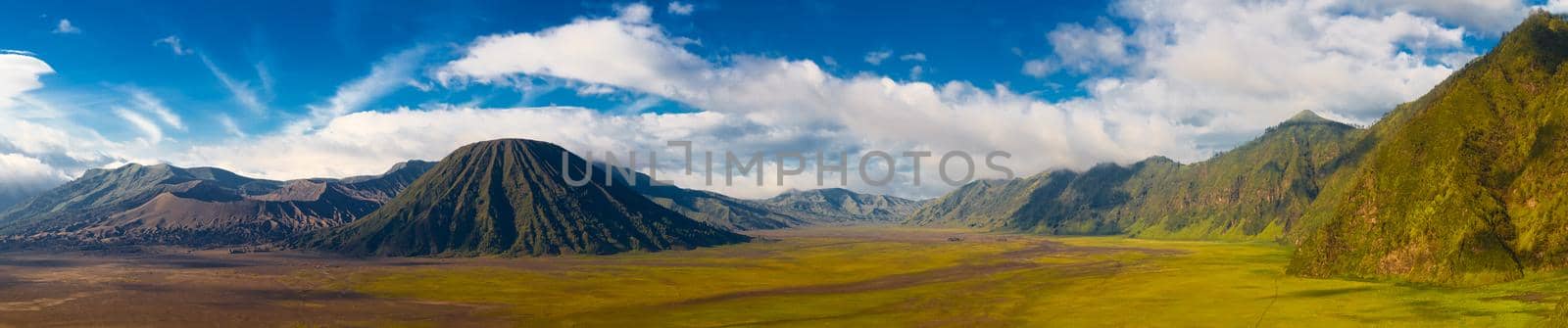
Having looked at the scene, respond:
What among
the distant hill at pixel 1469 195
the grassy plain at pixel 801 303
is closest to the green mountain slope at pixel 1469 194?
the distant hill at pixel 1469 195

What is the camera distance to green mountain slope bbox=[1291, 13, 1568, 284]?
143m

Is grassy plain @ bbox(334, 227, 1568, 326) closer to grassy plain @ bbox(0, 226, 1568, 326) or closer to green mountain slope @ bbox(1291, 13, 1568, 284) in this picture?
grassy plain @ bbox(0, 226, 1568, 326)

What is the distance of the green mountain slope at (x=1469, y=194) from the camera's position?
143 metres

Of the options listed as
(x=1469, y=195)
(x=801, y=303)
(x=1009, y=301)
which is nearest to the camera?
(x=801, y=303)

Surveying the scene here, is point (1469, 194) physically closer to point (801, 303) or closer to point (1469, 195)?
point (1469, 195)

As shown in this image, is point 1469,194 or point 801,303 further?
point 1469,194

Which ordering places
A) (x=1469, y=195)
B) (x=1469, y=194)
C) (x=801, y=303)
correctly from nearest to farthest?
(x=801, y=303), (x=1469, y=195), (x=1469, y=194)

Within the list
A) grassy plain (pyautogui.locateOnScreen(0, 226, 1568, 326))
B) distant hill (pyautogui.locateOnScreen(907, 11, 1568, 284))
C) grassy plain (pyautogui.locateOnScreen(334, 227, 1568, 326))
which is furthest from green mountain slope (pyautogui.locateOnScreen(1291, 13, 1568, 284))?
grassy plain (pyautogui.locateOnScreen(334, 227, 1568, 326))

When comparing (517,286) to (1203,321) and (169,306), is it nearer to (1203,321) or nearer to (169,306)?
(169,306)

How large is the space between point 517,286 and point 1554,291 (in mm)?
185875

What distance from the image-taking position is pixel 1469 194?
6265 inches

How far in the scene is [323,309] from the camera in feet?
457

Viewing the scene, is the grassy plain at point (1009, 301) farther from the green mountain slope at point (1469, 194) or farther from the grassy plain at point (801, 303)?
the green mountain slope at point (1469, 194)

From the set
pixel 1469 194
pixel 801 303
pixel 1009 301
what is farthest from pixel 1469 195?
pixel 801 303
